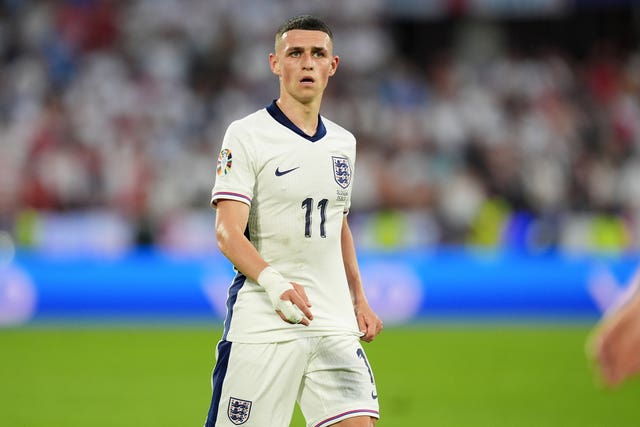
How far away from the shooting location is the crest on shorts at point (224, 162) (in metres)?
4.17

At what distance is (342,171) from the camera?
172 inches

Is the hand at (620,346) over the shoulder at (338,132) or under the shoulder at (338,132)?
under

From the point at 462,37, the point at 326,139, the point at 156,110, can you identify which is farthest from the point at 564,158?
the point at 326,139

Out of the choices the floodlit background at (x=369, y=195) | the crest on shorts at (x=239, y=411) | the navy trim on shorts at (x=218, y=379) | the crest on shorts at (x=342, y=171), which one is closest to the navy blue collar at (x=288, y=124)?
the crest on shorts at (x=342, y=171)

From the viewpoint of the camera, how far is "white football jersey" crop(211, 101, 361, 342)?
420 cm

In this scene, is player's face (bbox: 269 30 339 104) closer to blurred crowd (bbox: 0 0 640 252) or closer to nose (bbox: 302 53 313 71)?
nose (bbox: 302 53 313 71)

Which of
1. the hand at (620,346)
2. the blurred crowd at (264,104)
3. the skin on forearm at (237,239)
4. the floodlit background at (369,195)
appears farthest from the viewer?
the blurred crowd at (264,104)

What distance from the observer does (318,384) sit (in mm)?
4254

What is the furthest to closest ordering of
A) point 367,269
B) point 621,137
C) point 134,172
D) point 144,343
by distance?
1. point 621,137
2. point 134,172
3. point 367,269
4. point 144,343

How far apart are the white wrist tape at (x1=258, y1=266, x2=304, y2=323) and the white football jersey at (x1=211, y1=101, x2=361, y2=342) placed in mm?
267

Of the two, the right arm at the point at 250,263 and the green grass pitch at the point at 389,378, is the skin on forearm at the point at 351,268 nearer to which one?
the right arm at the point at 250,263

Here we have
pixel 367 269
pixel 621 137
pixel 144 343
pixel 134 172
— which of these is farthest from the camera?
pixel 621 137

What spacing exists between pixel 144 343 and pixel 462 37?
1139 centimetres

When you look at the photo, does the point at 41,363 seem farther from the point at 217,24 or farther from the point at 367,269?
the point at 217,24
